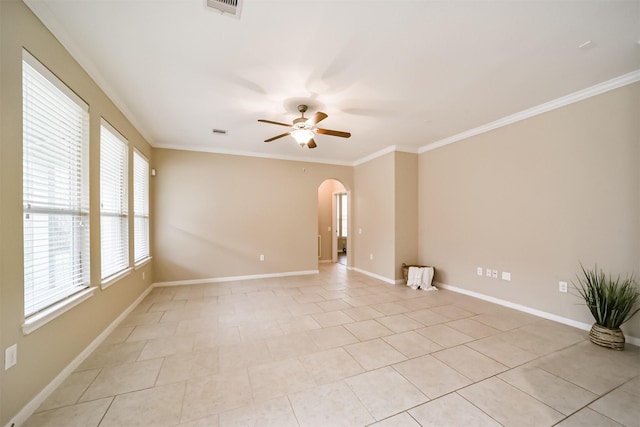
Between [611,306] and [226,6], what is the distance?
427 cm

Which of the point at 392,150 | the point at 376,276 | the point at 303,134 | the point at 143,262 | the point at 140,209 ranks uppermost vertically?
the point at 392,150

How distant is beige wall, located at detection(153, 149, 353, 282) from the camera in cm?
481

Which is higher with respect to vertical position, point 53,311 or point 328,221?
point 328,221

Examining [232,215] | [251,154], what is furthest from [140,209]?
[251,154]

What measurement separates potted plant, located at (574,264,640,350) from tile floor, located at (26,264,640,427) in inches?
4.6

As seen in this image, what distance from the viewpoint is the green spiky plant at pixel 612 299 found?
95.3 inches

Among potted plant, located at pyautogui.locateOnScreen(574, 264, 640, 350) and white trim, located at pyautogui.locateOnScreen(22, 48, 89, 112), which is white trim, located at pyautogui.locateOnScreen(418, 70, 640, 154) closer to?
potted plant, located at pyautogui.locateOnScreen(574, 264, 640, 350)

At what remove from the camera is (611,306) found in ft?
8.00

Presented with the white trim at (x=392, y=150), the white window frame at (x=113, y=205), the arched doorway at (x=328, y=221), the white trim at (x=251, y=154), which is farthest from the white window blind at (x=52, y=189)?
the arched doorway at (x=328, y=221)

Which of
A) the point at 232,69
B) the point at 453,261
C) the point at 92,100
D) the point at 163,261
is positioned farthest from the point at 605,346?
the point at 163,261

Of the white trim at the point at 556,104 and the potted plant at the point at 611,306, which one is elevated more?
the white trim at the point at 556,104

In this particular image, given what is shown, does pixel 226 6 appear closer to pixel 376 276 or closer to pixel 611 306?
pixel 611 306

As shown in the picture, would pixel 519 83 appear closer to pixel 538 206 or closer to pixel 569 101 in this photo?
pixel 569 101

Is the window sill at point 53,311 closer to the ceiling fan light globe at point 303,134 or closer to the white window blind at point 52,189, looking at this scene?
the white window blind at point 52,189
